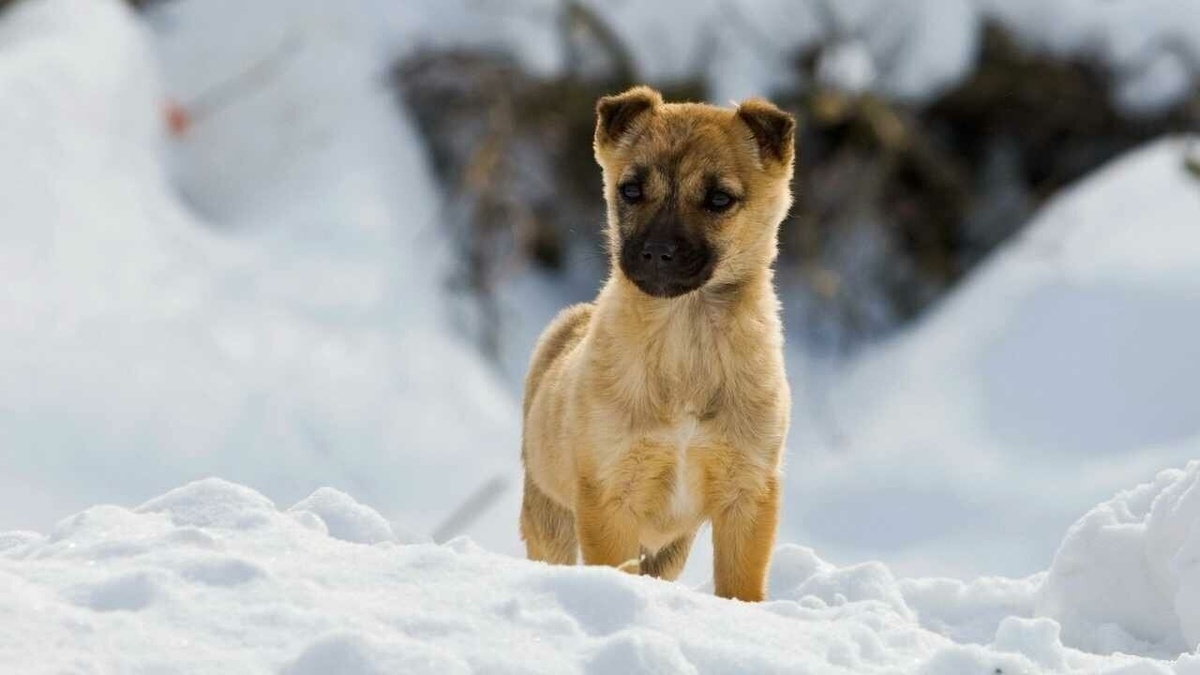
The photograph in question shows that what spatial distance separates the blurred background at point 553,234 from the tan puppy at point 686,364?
466 cm

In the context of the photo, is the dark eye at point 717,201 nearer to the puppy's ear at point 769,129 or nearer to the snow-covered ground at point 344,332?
the puppy's ear at point 769,129

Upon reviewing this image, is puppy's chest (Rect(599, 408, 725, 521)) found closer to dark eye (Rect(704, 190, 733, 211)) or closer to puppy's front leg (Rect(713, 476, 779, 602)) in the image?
puppy's front leg (Rect(713, 476, 779, 602))

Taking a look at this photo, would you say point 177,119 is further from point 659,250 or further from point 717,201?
point 659,250

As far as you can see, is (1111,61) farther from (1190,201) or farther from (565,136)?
(565,136)

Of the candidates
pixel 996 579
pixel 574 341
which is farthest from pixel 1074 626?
pixel 574 341

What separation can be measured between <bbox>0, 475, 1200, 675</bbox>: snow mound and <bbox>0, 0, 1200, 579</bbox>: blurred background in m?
5.64

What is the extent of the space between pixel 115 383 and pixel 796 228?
4.33m

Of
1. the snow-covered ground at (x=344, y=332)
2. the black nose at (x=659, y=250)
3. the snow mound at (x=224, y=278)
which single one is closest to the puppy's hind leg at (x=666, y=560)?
the black nose at (x=659, y=250)

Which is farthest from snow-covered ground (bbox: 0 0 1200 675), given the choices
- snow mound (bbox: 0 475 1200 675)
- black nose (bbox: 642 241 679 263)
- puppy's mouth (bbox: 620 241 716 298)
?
snow mound (bbox: 0 475 1200 675)

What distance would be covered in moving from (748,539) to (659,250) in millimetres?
857

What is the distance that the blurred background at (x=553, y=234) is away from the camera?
10.1 m

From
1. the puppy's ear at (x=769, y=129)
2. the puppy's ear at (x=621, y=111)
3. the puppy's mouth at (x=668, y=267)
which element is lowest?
the puppy's mouth at (x=668, y=267)

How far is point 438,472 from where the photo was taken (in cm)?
1024

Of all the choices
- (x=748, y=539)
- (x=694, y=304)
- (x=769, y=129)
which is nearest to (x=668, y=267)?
(x=694, y=304)
